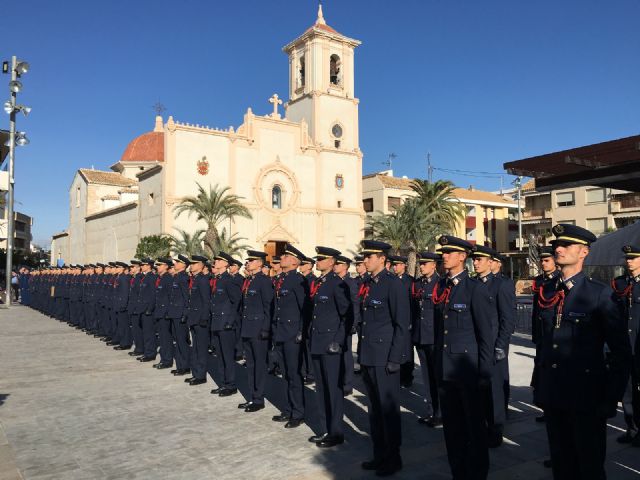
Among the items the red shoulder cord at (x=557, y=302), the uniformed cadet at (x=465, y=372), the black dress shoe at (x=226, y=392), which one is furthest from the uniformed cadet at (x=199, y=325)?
the red shoulder cord at (x=557, y=302)

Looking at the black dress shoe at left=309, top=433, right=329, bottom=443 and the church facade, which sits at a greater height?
the church facade

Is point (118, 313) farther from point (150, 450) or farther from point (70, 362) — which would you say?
point (150, 450)

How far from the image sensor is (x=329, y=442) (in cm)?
556

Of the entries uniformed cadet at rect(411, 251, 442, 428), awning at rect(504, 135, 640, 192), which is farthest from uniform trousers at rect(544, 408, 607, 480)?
awning at rect(504, 135, 640, 192)

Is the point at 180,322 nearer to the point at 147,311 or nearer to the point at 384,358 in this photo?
the point at 147,311

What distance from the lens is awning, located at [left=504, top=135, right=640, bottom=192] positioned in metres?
7.13

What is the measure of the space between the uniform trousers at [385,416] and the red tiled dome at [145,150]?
52.3 meters

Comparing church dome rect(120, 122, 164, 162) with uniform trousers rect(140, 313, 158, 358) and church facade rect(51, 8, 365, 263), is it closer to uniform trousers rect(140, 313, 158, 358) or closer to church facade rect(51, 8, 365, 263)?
church facade rect(51, 8, 365, 263)

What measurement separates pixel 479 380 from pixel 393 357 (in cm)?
81

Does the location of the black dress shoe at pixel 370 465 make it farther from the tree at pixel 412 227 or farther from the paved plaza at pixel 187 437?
the tree at pixel 412 227

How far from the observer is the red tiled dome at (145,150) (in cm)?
5375

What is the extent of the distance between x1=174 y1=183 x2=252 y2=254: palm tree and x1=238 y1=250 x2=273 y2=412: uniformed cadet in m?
28.8

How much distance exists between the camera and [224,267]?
8.83 m

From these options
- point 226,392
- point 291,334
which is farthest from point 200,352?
point 291,334
